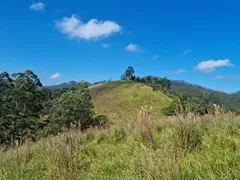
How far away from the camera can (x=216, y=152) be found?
11.0 feet

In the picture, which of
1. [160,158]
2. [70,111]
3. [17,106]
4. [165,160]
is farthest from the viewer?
[70,111]

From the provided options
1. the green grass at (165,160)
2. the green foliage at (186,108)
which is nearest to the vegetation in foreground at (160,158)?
the green grass at (165,160)

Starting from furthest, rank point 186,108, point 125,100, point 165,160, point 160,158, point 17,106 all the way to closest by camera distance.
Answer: point 125,100
point 17,106
point 186,108
point 160,158
point 165,160

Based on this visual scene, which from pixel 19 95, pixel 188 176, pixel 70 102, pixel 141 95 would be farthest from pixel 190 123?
pixel 141 95

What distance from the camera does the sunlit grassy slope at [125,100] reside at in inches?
2014

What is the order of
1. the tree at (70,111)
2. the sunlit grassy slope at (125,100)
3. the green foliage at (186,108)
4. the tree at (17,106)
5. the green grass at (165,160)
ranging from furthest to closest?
the sunlit grassy slope at (125,100) → the tree at (70,111) → the tree at (17,106) → the green foliage at (186,108) → the green grass at (165,160)

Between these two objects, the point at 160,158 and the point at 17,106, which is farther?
the point at 17,106

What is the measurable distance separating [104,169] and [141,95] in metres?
57.4

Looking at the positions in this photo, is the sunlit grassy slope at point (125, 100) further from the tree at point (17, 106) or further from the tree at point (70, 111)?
the tree at point (17, 106)

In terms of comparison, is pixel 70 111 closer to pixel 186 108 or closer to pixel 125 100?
pixel 125 100

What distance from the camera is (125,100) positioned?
60375 millimetres

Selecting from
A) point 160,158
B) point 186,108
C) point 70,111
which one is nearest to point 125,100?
point 70,111

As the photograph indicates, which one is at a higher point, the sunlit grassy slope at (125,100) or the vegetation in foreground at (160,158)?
the sunlit grassy slope at (125,100)

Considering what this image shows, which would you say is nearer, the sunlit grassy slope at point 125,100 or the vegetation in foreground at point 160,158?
the vegetation in foreground at point 160,158
